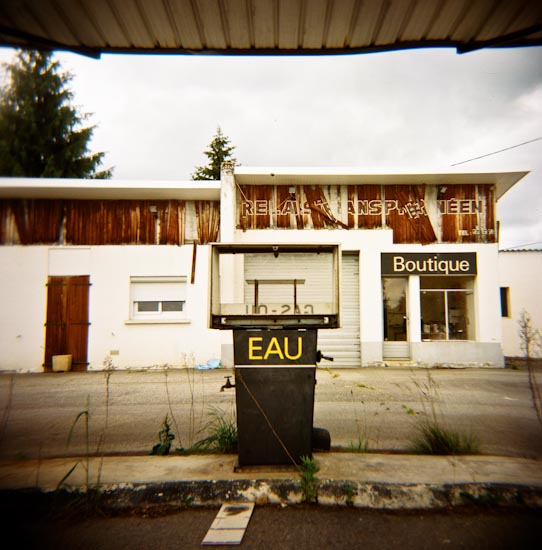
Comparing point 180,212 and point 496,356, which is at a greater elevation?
point 180,212

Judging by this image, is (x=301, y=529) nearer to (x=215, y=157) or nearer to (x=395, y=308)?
(x=395, y=308)

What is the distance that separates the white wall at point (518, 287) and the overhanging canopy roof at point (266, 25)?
47.8 ft

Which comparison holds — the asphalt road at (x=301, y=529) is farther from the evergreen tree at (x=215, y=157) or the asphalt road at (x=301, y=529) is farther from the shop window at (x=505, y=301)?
the evergreen tree at (x=215, y=157)

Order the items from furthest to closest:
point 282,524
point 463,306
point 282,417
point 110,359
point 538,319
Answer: point 538,319 < point 463,306 < point 110,359 < point 282,417 < point 282,524

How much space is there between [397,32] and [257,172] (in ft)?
28.9

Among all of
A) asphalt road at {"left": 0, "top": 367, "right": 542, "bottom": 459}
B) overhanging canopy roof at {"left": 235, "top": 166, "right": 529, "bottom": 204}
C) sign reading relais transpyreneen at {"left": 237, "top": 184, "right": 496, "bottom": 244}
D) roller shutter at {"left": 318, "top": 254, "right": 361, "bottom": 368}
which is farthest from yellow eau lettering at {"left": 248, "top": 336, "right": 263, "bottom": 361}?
sign reading relais transpyreneen at {"left": 237, "top": 184, "right": 496, "bottom": 244}

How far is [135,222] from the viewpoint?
1159 cm

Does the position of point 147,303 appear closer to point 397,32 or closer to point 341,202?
point 341,202

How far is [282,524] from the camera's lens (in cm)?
285

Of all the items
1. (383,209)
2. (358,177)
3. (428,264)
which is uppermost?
(358,177)

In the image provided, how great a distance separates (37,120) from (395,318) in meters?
11.2

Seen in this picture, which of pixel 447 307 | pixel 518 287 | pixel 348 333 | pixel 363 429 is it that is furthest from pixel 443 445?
pixel 518 287

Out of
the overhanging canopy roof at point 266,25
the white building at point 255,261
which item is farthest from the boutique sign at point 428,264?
the overhanging canopy roof at point 266,25

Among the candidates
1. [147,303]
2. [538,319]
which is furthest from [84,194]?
[538,319]
